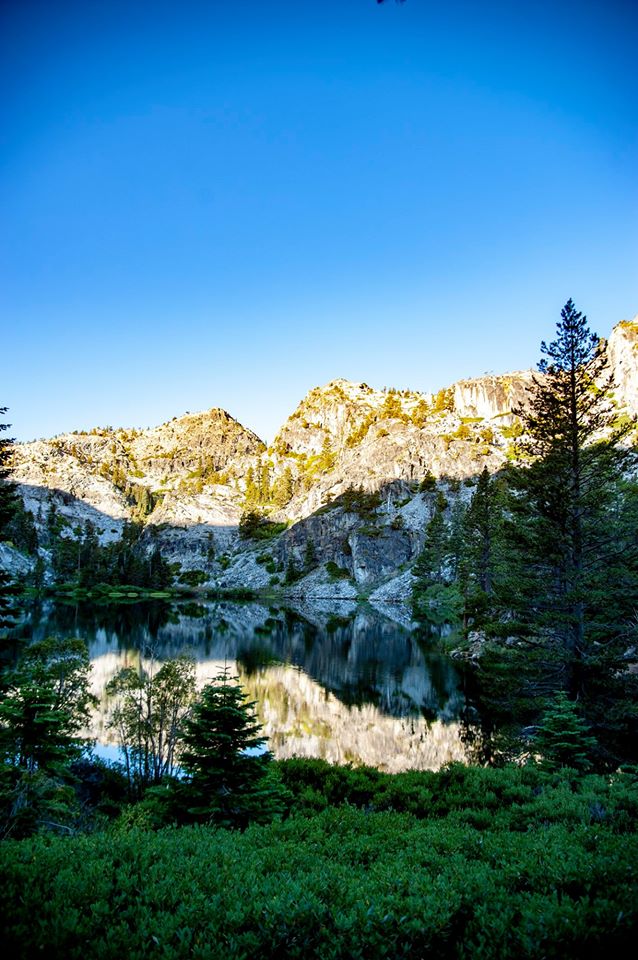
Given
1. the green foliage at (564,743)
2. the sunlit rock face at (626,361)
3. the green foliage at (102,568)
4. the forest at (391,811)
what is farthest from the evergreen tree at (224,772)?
the sunlit rock face at (626,361)

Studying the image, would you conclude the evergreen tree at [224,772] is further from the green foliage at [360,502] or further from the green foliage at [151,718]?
the green foliage at [360,502]

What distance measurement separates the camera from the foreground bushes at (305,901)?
5.26 m

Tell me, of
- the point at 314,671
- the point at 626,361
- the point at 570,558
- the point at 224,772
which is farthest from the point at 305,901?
the point at 626,361

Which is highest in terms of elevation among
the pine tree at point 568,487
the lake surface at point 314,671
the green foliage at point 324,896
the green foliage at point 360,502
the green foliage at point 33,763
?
the green foliage at point 360,502

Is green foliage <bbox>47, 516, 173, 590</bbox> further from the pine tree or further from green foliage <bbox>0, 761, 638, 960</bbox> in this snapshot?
green foliage <bbox>0, 761, 638, 960</bbox>

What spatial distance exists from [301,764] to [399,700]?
2268 cm

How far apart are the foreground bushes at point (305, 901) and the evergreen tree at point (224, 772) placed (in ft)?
18.3

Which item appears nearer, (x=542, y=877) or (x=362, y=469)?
(x=542, y=877)

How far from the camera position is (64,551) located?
6432 inches

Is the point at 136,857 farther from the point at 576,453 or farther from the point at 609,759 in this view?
the point at 576,453

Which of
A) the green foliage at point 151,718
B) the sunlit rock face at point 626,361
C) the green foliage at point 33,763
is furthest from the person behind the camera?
the sunlit rock face at point 626,361

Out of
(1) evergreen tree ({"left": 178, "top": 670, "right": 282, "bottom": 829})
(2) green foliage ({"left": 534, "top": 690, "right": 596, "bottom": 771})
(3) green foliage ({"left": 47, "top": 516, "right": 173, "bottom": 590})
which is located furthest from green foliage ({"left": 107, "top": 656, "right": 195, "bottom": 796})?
(3) green foliage ({"left": 47, "top": 516, "right": 173, "bottom": 590})

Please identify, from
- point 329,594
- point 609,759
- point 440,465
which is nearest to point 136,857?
point 609,759

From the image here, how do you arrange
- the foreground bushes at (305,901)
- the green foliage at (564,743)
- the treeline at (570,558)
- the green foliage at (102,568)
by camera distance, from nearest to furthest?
1. the foreground bushes at (305,901)
2. the green foliage at (564,743)
3. the treeline at (570,558)
4. the green foliage at (102,568)
